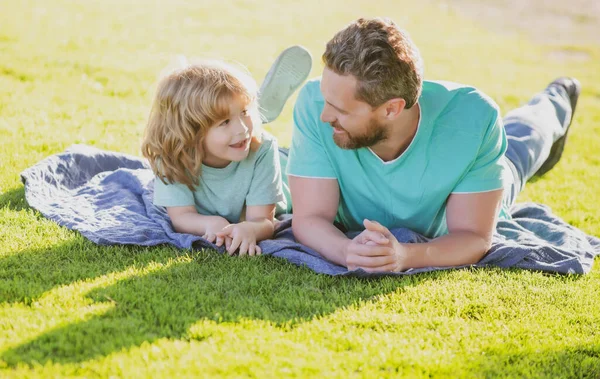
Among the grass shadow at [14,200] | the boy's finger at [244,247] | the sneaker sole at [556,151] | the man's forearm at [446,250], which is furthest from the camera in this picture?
the sneaker sole at [556,151]

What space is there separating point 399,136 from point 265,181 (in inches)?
32.6

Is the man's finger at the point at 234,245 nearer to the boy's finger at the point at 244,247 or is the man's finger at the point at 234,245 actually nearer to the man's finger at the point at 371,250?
the boy's finger at the point at 244,247

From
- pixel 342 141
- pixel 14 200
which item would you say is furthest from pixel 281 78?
pixel 14 200

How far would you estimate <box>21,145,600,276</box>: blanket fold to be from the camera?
3.95 metres

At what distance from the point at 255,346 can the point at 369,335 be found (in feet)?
1.58

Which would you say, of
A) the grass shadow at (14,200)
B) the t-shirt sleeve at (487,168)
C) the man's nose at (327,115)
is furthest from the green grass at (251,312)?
the man's nose at (327,115)

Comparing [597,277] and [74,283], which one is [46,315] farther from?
[597,277]

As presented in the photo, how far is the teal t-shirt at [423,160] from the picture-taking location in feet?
12.6

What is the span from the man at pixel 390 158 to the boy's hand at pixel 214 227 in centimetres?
38

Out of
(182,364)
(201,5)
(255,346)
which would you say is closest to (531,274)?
(255,346)

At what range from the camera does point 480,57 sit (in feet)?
38.9

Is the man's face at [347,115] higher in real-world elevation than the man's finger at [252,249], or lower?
higher

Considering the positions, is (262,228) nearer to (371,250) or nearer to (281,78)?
(371,250)

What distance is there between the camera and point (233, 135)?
13.3 feet
